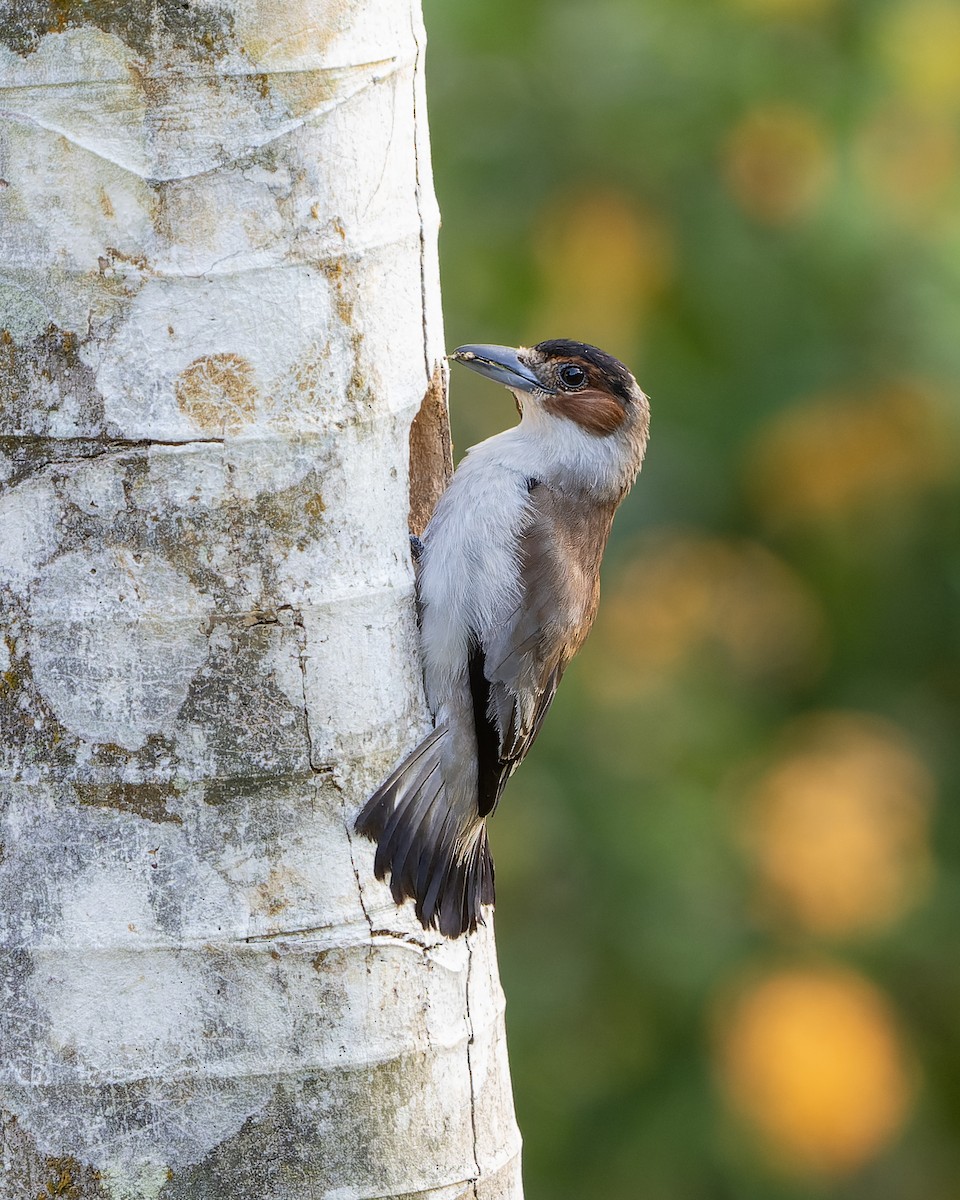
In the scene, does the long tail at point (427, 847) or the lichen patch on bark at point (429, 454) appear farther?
the lichen patch on bark at point (429, 454)

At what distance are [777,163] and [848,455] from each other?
1157mm

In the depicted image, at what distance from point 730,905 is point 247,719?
4.01 meters

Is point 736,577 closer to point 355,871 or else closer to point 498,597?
point 498,597

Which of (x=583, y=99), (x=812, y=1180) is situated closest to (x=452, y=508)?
(x=583, y=99)

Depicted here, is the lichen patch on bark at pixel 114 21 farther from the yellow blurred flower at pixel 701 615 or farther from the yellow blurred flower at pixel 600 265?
the yellow blurred flower at pixel 701 615

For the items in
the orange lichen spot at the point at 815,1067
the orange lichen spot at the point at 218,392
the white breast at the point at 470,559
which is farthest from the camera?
the orange lichen spot at the point at 815,1067

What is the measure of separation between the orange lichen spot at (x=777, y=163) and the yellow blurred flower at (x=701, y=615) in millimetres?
1312

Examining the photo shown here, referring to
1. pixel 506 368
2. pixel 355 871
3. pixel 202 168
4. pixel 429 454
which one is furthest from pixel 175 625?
pixel 506 368

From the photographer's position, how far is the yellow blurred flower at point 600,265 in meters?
6.29

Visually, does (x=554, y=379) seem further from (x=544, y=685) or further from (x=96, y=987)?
(x=96, y=987)

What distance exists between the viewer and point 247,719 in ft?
8.91

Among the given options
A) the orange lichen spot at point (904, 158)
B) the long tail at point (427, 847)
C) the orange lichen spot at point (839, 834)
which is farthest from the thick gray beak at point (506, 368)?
the orange lichen spot at point (839, 834)

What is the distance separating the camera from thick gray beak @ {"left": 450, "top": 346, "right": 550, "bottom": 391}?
4613 millimetres

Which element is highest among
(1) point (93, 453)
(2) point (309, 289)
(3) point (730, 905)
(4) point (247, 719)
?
(2) point (309, 289)
